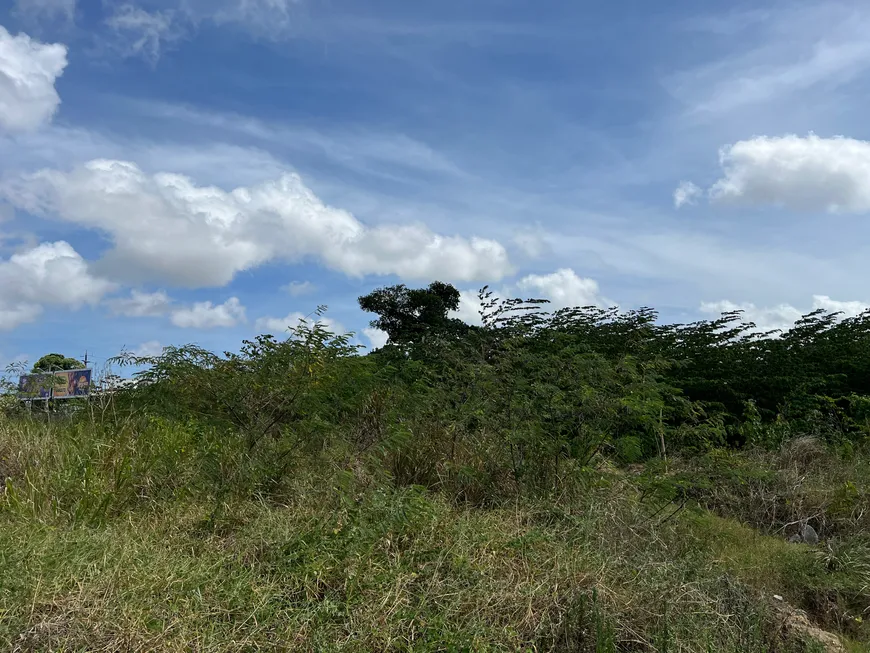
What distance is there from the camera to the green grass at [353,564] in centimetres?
342

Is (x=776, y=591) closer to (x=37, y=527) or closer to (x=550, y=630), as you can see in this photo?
(x=550, y=630)

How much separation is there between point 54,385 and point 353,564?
5.89 m

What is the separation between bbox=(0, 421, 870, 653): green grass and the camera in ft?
11.2

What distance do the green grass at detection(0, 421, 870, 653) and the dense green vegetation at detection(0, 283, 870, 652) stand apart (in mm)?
18

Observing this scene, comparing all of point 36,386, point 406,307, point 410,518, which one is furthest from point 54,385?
point 406,307

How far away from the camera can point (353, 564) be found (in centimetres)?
394

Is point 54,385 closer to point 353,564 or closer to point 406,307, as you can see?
point 353,564

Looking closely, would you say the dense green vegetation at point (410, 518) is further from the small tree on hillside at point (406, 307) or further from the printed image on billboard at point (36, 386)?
the small tree on hillside at point (406, 307)

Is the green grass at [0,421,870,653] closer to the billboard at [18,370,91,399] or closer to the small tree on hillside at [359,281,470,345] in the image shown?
the billboard at [18,370,91,399]

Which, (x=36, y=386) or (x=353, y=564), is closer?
(x=353, y=564)

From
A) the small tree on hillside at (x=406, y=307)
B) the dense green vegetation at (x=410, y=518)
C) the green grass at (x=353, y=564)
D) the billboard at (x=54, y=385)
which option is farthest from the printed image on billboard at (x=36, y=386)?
the small tree on hillside at (x=406, y=307)

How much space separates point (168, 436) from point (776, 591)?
532cm

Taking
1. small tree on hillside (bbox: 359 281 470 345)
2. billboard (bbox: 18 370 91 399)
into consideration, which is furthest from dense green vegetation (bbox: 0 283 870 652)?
small tree on hillside (bbox: 359 281 470 345)

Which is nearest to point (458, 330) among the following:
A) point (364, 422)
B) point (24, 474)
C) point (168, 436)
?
point (364, 422)
